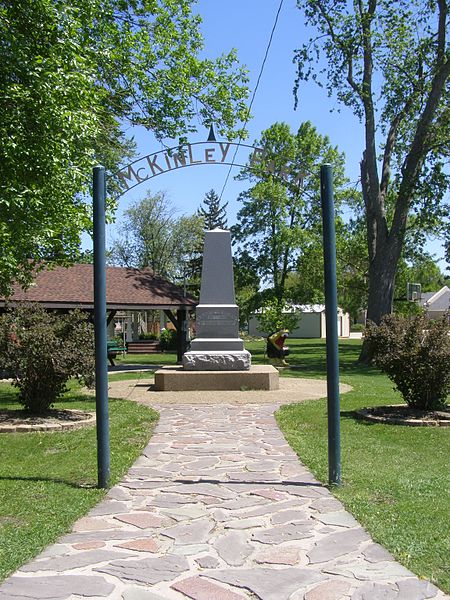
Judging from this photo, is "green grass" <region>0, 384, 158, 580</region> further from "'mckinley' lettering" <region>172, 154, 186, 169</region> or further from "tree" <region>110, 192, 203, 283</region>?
"tree" <region>110, 192, 203, 283</region>

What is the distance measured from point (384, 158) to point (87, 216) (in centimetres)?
1681

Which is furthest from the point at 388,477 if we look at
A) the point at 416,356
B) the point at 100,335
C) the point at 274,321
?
the point at 274,321

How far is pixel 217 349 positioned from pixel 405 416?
629cm

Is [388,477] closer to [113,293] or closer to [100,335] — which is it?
[100,335]

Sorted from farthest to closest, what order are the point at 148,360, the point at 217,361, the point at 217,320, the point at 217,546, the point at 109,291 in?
the point at 148,360 < the point at 109,291 < the point at 217,320 < the point at 217,361 < the point at 217,546

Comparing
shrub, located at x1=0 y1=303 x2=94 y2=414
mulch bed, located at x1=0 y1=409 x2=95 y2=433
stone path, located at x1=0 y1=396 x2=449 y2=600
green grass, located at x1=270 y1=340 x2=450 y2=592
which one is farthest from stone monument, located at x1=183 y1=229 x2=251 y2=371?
stone path, located at x1=0 y1=396 x2=449 y2=600

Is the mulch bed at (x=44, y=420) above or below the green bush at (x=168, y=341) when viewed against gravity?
below

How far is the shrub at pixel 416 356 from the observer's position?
9.92 metres

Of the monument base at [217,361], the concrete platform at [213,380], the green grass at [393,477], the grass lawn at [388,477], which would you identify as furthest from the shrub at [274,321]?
the grass lawn at [388,477]

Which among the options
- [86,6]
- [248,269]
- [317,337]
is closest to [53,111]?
[86,6]

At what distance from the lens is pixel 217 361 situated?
15086mm

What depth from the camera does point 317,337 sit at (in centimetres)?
6438

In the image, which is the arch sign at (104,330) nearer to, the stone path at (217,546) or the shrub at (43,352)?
the stone path at (217,546)

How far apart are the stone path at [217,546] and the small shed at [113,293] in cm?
1841
